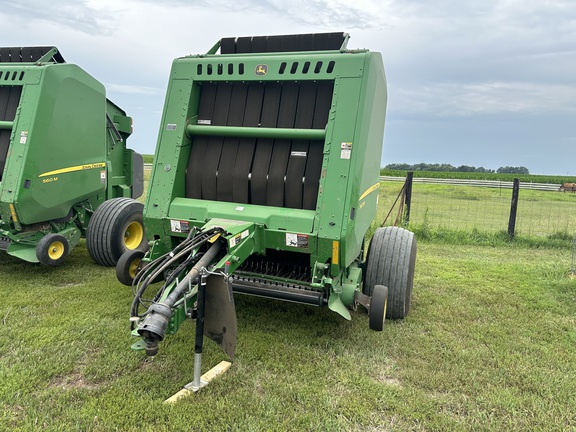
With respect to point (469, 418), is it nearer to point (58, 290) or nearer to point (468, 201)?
point (58, 290)

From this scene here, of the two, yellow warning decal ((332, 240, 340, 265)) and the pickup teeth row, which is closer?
yellow warning decal ((332, 240, 340, 265))

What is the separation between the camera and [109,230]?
588cm

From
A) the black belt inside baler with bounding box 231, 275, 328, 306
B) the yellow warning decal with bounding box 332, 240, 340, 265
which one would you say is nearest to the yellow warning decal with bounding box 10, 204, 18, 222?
the black belt inside baler with bounding box 231, 275, 328, 306

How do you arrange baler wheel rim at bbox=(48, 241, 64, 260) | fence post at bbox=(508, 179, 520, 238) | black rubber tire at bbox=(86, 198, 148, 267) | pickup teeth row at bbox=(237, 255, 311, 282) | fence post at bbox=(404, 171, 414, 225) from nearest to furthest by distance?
pickup teeth row at bbox=(237, 255, 311, 282)
baler wheel rim at bbox=(48, 241, 64, 260)
black rubber tire at bbox=(86, 198, 148, 267)
fence post at bbox=(508, 179, 520, 238)
fence post at bbox=(404, 171, 414, 225)

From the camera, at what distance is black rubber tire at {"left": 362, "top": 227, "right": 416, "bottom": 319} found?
13.7ft

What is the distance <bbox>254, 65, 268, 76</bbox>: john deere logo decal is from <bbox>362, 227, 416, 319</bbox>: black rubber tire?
1.93 m

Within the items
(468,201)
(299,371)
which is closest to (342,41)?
(299,371)

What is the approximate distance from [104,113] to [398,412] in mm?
5749

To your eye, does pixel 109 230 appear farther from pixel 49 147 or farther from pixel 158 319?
pixel 158 319

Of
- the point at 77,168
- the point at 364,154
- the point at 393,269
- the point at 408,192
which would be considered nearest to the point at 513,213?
the point at 408,192

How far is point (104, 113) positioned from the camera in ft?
21.3

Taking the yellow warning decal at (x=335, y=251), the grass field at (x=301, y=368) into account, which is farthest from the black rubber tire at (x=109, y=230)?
the yellow warning decal at (x=335, y=251)

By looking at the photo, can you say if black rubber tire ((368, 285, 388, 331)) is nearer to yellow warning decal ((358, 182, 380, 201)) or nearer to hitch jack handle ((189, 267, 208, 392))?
yellow warning decal ((358, 182, 380, 201))

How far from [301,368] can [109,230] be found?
147 inches
